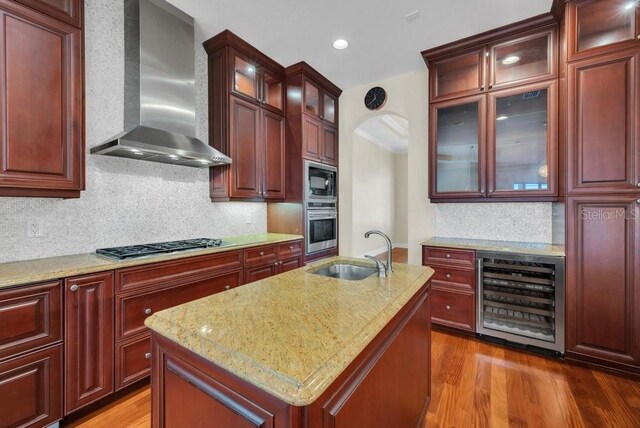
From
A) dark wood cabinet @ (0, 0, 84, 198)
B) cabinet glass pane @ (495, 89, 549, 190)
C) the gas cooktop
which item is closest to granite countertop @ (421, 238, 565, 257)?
cabinet glass pane @ (495, 89, 549, 190)

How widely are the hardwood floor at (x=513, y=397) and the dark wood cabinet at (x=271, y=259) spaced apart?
120 centimetres

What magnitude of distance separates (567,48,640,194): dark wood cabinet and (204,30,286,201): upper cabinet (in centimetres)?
280

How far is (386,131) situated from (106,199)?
5.59 meters

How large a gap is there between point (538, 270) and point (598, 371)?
83cm

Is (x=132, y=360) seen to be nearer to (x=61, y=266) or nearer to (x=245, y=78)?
(x=61, y=266)

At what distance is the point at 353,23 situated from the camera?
2.65 metres

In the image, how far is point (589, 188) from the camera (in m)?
2.22

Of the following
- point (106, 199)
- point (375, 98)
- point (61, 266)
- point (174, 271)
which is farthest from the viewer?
point (375, 98)

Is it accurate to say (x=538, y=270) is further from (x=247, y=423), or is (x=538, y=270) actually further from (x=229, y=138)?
(x=229, y=138)

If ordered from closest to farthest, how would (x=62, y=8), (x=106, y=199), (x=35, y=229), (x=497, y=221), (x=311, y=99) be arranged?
(x=62, y=8) < (x=35, y=229) < (x=106, y=199) < (x=497, y=221) < (x=311, y=99)

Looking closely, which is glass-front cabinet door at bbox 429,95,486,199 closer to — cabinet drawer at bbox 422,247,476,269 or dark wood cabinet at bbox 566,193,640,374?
cabinet drawer at bbox 422,247,476,269

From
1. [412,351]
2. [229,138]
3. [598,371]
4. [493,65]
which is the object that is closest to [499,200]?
[493,65]

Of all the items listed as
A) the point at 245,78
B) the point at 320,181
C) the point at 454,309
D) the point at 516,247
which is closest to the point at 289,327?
the point at 454,309

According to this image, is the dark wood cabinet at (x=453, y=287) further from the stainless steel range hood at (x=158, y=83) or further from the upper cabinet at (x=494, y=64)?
the stainless steel range hood at (x=158, y=83)
